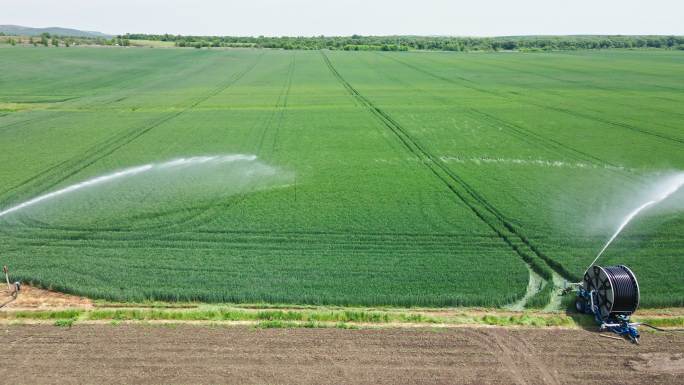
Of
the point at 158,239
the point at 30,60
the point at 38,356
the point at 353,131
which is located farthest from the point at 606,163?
the point at 30,60

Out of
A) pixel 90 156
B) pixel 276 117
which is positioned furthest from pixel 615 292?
pixel 276 117

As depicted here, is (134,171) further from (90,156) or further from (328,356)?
(328,356)

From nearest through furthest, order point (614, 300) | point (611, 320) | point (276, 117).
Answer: point (614, 300) → point (611, 320) → point (276, 117)

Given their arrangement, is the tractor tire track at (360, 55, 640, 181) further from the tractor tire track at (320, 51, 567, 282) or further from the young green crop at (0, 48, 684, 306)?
the tractor tire track at (320, 51, 567, 282)

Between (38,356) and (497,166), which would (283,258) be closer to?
(38,356)

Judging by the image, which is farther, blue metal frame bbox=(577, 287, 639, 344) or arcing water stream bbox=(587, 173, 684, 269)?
arcing water stream bbox=(587, 173, 684, 269)

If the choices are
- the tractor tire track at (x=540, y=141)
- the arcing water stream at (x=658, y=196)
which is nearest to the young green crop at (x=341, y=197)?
the tractor tire track at (x=540, y=141)

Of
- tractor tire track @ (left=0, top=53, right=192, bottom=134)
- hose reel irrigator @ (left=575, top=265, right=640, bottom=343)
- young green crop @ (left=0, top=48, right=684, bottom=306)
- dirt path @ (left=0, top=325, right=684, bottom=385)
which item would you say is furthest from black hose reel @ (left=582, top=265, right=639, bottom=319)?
tractor tire track @ (left=0, top=53, right=192, bottom=134)
